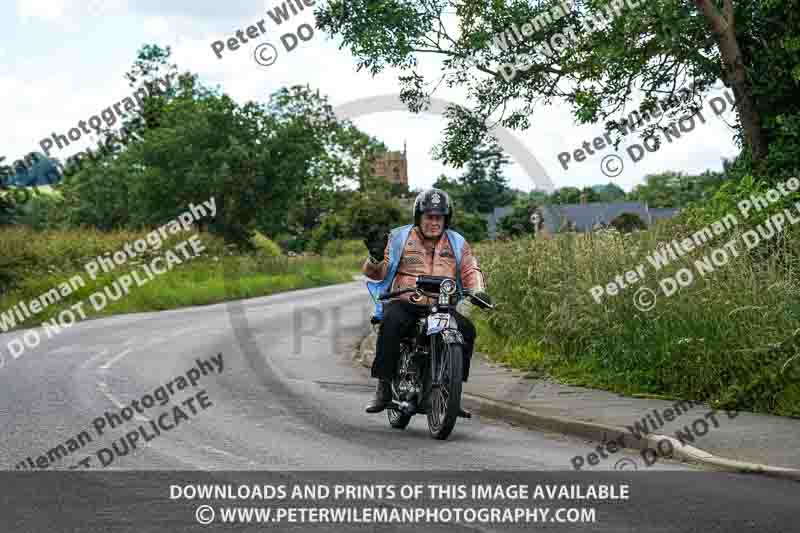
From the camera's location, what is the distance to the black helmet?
10.3 metres

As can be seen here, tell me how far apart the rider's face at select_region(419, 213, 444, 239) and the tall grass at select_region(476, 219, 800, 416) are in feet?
9.99

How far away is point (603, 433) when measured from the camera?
9.98m

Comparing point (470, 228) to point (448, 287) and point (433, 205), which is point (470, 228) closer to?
point (433, 205)

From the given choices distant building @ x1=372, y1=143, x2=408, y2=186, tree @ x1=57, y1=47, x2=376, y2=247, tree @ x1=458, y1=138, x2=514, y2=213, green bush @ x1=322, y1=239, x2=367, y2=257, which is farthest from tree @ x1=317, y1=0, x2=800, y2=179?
tree @ x1=458, y1=138, x2=514, y2=213

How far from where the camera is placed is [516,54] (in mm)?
20000

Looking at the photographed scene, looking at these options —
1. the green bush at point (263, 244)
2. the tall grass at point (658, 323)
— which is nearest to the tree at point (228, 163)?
the green bush at point (263, 244)

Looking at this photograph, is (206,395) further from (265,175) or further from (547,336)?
(265,175)

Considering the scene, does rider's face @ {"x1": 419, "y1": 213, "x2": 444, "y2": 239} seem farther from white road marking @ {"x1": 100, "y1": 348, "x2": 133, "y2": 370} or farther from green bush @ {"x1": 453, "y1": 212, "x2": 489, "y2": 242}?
green bush @ {"x1": 453, "y1": 212, "x2": 489, "y2": 242}

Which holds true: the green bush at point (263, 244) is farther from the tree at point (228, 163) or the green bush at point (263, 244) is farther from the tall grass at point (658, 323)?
the tall grass at point (658, 323)

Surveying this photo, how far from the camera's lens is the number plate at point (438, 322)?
9.77 m

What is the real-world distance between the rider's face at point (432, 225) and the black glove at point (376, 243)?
0.45 metres

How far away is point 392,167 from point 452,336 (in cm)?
9478

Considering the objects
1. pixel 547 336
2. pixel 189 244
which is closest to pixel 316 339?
pixel 547 336

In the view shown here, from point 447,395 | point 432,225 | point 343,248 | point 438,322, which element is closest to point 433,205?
point 432,225
